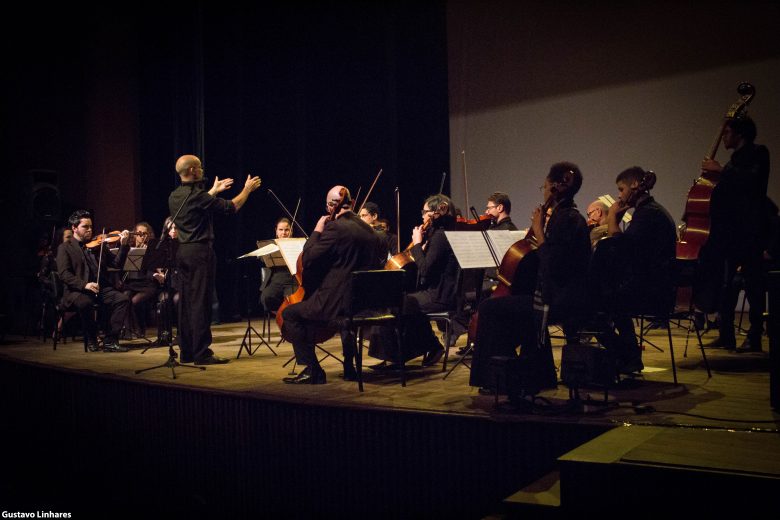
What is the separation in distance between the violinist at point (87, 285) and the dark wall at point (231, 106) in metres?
1.92

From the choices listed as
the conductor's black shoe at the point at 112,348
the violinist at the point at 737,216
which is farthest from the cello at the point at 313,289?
the conductor's black shoe at the point at 112,348

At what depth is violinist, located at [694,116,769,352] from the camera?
477cm

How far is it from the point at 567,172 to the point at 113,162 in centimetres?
721

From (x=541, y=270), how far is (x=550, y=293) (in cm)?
14

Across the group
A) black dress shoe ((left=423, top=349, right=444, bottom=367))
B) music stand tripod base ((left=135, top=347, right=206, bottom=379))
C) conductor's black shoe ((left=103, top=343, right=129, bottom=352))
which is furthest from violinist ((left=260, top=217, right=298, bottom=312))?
black dress shoe ((left=423, top=349, right=444, bottom=367))

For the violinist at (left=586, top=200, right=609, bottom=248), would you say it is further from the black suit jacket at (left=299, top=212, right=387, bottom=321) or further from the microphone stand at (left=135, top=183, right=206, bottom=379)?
the microphone stand at (left=135, top=183, right=206, bottom=379)

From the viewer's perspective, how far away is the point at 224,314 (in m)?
9.45

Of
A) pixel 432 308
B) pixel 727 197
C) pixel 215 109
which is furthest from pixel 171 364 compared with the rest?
pixel 215 109

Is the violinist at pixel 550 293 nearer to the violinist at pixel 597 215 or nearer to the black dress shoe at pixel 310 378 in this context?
the black dress shoe at pixel 310 378

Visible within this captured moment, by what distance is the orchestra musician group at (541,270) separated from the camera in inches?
158

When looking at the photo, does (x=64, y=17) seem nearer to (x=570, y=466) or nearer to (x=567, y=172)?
(x=567, y=172)

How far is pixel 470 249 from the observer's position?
4535 mm

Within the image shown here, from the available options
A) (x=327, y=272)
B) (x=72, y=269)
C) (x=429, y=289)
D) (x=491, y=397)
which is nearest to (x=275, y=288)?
(x=72, y=269)

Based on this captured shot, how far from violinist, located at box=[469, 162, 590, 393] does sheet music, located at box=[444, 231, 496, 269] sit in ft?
1.47
